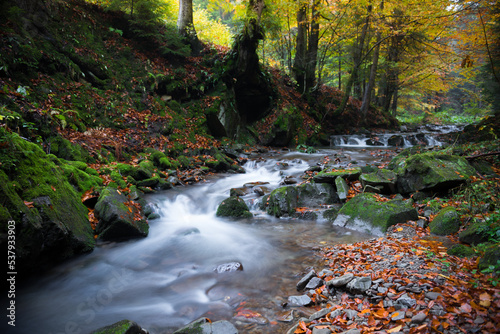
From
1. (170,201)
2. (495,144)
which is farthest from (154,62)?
(495,144)

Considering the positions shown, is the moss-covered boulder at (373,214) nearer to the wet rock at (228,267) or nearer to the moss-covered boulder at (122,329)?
the wet rock at (228,267)

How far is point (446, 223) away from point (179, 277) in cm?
449

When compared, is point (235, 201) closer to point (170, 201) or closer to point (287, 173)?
point (170, 201)

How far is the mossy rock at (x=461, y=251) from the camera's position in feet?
10.2

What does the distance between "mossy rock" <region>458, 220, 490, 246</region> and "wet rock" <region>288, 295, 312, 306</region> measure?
7.92ft

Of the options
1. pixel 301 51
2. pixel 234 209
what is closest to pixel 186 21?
pixel 301 51

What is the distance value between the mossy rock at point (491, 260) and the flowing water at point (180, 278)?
1894mm

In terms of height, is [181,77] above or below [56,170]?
above

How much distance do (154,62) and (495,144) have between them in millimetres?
13248

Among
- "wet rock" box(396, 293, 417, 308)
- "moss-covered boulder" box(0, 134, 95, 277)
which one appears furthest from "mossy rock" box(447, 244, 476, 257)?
"moss-covered boulder" box(0, 134, 95, 277)

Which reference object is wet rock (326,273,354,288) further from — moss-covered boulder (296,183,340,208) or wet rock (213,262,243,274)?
moss-covered boulder (296,183,340,208)

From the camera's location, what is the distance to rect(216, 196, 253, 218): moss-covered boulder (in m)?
6.67

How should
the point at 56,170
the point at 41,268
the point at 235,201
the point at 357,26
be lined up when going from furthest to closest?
the point at 357,26
the point at 235,201
the point at 56,170
the point at 41,268

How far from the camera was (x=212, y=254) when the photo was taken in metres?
4.98
